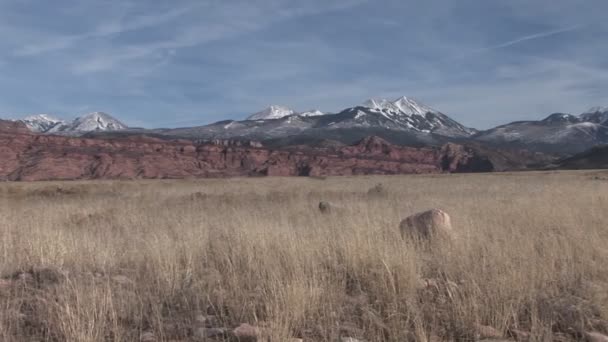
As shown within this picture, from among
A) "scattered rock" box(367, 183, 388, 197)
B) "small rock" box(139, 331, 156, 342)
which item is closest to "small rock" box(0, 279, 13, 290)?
"small rock" box(139, 331, 156, 342)

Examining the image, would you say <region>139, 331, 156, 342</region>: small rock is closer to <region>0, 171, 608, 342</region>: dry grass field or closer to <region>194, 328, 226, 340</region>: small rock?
<region>0, 171, 608, 342</region>: dry grass field

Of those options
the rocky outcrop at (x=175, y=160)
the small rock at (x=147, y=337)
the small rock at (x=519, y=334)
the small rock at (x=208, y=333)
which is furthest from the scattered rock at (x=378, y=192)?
the rocky outcrop at (x=175, y=160)

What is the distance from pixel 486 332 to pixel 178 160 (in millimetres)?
83172

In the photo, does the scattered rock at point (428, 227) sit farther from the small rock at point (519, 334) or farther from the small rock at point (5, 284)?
the small rock at point (5, 284)

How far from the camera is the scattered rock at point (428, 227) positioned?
6883 mm

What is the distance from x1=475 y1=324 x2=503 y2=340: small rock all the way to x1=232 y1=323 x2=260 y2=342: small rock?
1.60 metres

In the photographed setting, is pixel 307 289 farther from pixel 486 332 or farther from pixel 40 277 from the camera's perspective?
pixel 40 277

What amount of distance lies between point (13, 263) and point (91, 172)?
7262 cm

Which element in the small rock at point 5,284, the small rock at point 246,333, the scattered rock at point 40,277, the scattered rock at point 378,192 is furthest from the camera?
the scattered rock at point 378,192

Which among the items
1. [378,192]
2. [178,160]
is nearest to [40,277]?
[378,192]

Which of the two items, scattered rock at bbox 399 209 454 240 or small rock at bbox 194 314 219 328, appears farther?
scattered rock at bbox 399 209 454 240

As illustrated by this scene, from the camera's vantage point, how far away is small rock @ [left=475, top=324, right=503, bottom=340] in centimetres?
351

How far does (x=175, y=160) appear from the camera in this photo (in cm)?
8312

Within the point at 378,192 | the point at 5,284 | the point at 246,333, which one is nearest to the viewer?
the point at 246,333
